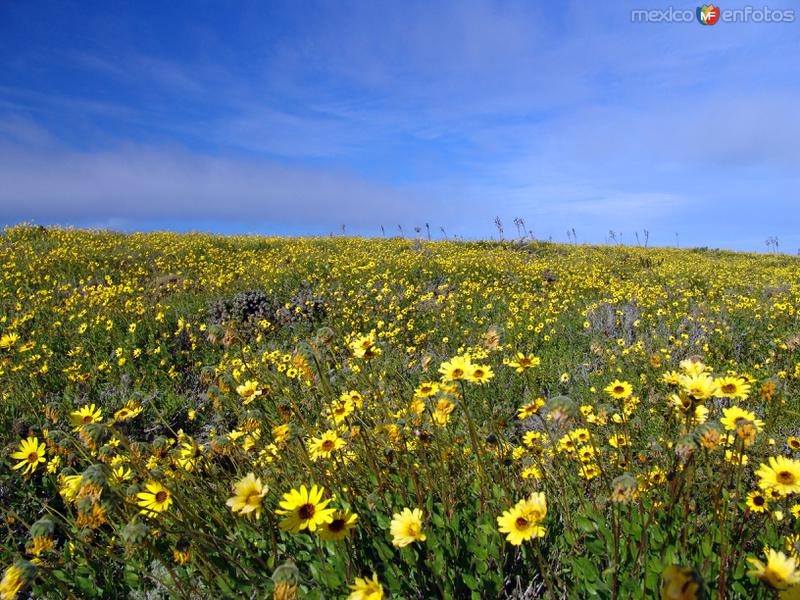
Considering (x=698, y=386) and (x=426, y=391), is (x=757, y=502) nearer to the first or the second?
(x=698, y=386)

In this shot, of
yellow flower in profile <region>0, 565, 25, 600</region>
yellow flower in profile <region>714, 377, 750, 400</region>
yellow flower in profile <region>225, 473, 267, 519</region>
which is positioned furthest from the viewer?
yellow flower in profile <region>714, 377, 750, 400</region>

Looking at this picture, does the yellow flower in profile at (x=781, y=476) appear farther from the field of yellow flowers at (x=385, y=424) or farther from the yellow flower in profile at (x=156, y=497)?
the yellow flower in profile at (x=156, y=497)

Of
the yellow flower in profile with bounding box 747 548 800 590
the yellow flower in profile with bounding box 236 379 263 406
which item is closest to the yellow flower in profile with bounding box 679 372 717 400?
the yellow flower in profile with bounding box 747 548 800 590

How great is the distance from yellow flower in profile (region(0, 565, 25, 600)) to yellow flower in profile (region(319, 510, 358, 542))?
112 cm

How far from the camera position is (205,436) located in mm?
5664

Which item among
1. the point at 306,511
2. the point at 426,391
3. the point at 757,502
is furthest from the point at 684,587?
the point at 757,502

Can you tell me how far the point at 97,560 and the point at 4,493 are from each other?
2171mm

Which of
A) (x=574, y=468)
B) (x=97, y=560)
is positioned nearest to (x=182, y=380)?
(x=97, y=560)

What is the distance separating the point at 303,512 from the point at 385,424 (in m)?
1.54

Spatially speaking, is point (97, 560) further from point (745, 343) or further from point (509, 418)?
point (745, 343)

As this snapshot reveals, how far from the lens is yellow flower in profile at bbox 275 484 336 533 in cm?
177

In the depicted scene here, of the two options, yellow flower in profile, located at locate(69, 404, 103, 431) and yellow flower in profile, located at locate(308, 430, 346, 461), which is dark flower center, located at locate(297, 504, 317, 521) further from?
yellow flower in profile, located at locate(69, 404, 103, 431)

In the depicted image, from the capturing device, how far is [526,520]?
75.9 inches

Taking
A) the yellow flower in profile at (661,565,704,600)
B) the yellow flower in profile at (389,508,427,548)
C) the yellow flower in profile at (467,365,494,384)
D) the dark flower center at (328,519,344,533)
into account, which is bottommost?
the yellow flower in profile at (389,508,427,548)
